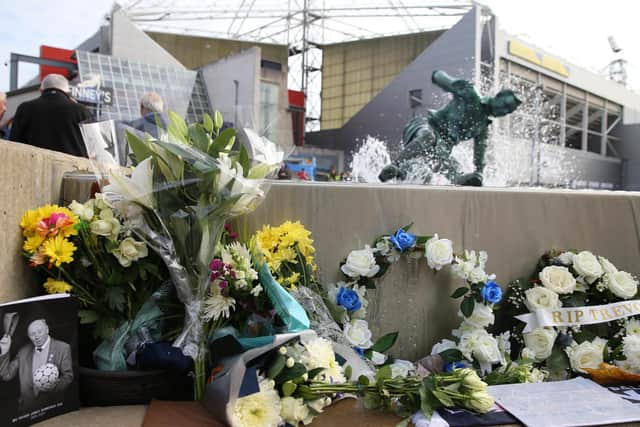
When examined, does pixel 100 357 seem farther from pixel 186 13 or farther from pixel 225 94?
pixel 186 13

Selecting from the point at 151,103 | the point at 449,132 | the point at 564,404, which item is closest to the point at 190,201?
the point at 564,404

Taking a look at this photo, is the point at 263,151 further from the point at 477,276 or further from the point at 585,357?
the point at 585,357

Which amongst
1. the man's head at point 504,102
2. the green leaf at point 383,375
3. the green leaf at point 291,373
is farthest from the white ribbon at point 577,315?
the man's head at point 504,102

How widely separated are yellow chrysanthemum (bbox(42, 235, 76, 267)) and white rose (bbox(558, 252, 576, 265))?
1.99 meters

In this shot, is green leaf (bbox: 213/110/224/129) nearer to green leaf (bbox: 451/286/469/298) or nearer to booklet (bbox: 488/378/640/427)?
green leaf (bbox: 451/286/469/298)

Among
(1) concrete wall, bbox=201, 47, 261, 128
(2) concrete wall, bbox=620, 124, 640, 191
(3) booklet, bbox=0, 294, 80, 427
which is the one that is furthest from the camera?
(2) concrete wall, bbox=620, 124, 640, 191

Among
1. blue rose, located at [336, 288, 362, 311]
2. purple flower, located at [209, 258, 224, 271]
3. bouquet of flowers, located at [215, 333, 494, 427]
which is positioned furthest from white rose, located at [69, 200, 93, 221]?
blue rose, located at [336, 288, 362, 311]

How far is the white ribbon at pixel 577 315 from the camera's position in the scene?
2.20 m

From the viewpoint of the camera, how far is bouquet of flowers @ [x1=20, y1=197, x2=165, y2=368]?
1.69 m

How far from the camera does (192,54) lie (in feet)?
114

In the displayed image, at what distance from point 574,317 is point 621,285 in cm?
27

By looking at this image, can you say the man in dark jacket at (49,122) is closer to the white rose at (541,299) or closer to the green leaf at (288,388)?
the green leaf at (288,388)

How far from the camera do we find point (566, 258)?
2387 mm

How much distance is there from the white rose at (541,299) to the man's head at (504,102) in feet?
11.9
